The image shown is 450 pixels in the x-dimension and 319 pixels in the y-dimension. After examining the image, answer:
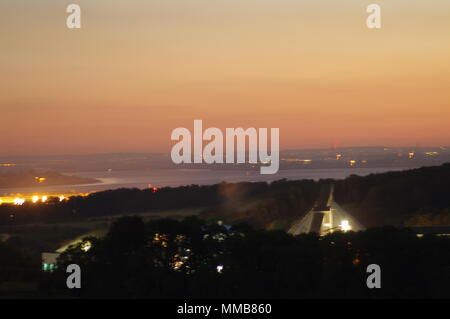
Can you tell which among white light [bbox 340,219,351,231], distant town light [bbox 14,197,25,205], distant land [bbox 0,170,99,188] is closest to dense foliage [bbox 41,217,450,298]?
white light [bbox 340,219,351,231]

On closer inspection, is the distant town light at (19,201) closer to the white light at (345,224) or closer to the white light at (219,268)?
the white light at (345,224)

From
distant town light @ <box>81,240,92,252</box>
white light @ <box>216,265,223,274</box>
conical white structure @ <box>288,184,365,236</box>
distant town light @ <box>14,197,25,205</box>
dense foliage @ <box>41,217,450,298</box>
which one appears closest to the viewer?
dense foliage @ <box>41,217,450,298</box>

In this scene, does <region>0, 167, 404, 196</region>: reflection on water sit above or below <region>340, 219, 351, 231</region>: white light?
above

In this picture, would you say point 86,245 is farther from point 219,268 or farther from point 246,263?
point 246,263

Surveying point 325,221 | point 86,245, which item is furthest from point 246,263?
point 325,221

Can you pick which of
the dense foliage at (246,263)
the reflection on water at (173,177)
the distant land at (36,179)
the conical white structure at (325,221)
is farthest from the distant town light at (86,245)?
the distant land at (36,179)

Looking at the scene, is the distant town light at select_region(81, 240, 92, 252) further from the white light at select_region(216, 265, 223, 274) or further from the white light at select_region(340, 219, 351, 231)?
the white light at select_region(340, 219, 351, 231)
